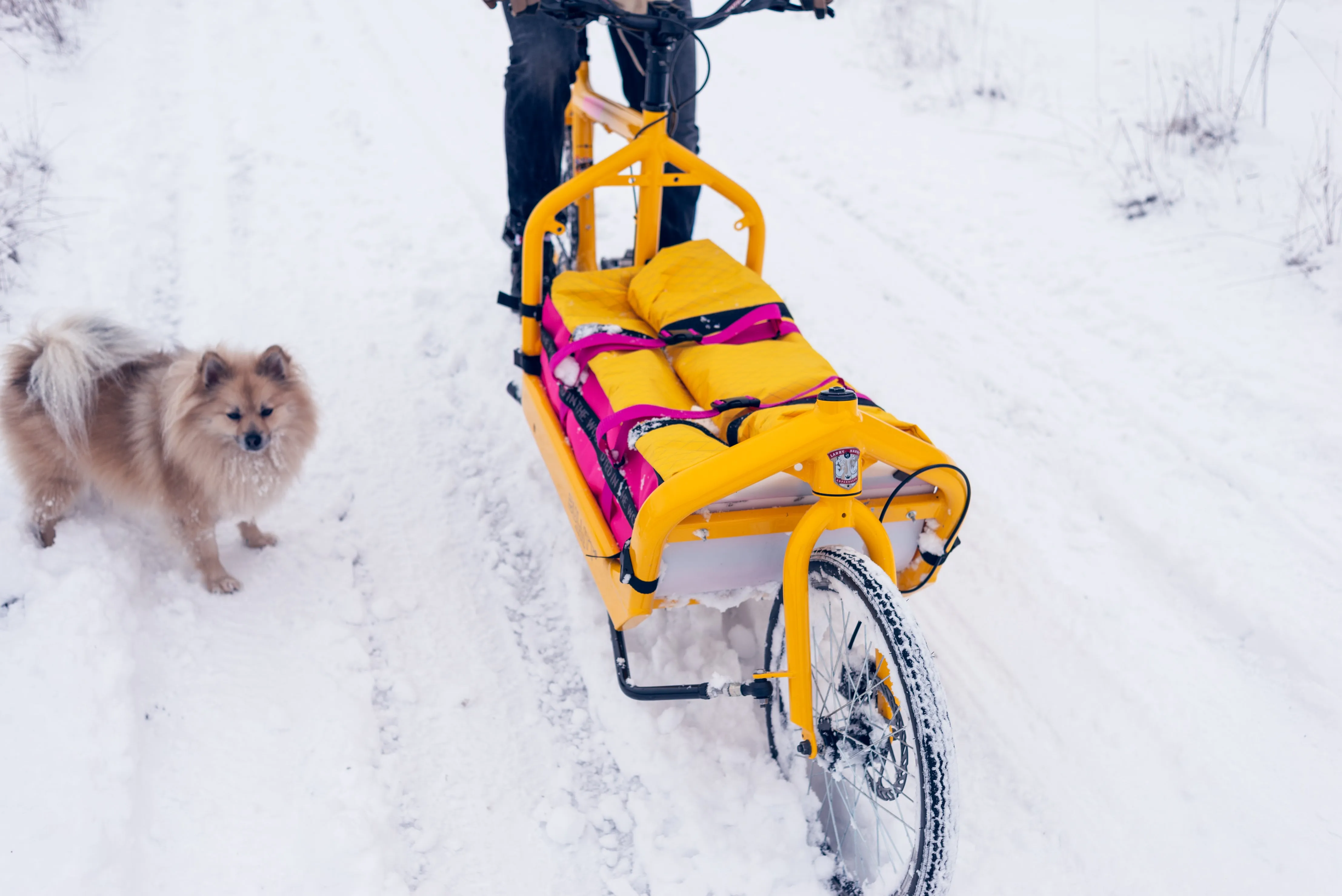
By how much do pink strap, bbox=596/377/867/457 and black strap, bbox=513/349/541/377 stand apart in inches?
29.0

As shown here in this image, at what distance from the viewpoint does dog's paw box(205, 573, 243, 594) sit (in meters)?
2.58

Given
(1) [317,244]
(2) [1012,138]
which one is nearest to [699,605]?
(1) [317,244]

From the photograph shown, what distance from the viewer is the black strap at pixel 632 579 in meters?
1.87

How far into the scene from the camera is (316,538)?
2.81 m

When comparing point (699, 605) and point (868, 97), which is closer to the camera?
point (699, 605)

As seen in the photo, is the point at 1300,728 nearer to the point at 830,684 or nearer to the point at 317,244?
the point at 830,684

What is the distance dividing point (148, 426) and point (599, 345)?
136 centimetres

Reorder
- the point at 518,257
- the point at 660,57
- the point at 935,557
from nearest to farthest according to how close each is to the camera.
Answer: the point at 935,557 → the point at 660,57 → the point at 518,257

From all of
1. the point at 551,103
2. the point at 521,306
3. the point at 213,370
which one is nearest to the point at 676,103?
the point at 551,103

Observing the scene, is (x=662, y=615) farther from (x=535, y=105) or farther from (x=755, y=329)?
(x=535, y=105)

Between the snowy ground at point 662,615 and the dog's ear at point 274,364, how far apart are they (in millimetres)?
565

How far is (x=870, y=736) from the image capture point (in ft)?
5.95

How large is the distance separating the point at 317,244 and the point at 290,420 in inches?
75.4

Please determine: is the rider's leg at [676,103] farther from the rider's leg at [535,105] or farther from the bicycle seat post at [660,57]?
the bicycle seat post at [660,57]
